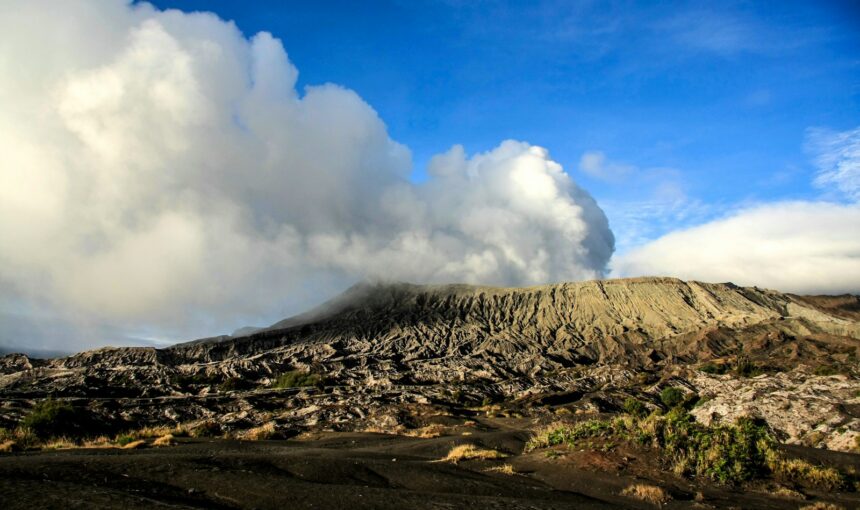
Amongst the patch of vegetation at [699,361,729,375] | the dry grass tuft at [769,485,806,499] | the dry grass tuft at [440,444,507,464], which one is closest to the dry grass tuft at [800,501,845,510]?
the dry grass tuft at [769,485,806,499]

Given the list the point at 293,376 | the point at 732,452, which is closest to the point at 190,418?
the point at 293,376

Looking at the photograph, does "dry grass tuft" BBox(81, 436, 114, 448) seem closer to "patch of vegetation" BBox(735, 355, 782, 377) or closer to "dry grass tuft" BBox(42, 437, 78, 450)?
"dry grass tuft" BBox(42, 437, 78, 450)

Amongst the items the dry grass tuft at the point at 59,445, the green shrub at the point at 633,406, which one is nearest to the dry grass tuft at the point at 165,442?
the dry grass tuft at the point at 59,445

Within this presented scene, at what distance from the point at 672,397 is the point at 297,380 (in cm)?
7028

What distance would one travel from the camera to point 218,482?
485 inches

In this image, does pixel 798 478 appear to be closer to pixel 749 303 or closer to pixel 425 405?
pixel 425 405

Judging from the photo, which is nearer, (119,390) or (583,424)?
(583,424)

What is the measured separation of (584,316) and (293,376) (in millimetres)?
96161

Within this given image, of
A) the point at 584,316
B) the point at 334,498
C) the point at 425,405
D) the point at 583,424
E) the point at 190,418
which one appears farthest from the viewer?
the point at 584,316

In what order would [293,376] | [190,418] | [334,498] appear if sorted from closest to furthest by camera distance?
[334,498] → [190,418] → [293,376]

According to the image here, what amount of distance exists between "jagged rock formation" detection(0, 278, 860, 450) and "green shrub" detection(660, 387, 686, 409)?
7.73 meters

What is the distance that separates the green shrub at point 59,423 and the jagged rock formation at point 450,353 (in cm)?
534

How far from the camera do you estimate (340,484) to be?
45.6 ft

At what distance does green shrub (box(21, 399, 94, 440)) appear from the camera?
37.8 metres
